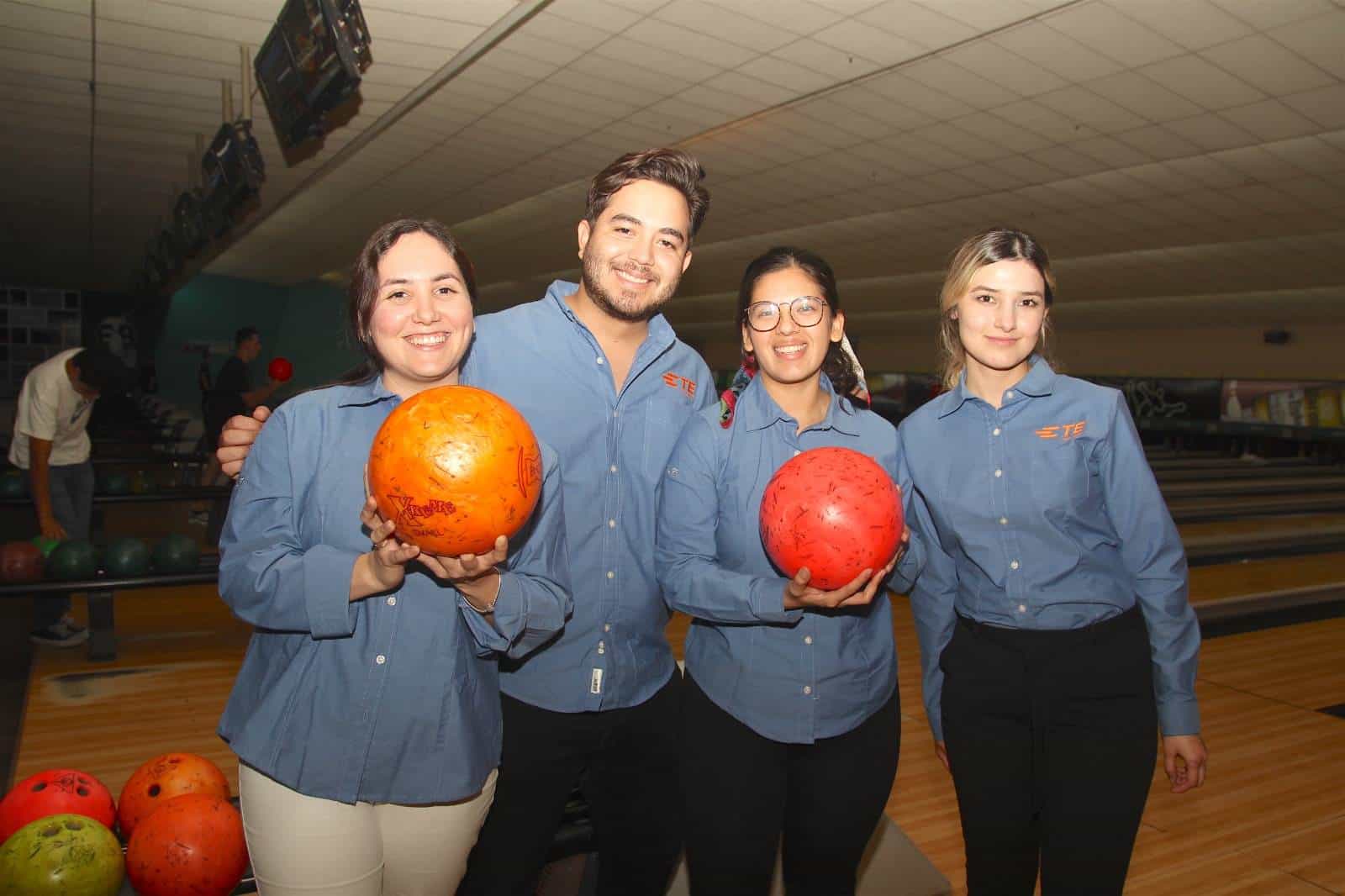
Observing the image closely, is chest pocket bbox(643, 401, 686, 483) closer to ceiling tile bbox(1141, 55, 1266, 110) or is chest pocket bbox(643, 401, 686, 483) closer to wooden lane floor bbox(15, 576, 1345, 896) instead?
wooden lane floor bbox(15, 576, 1345, 896)

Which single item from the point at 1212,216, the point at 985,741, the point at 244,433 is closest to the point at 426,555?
the point at 244,433

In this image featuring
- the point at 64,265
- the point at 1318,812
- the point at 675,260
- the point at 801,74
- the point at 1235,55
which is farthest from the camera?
the point at 64,265

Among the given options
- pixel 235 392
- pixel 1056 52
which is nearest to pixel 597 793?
pixel 1056 52

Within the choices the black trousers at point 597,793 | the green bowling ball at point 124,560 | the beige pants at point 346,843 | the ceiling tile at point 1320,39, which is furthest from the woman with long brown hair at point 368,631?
the ceiling tile at point 1320,39

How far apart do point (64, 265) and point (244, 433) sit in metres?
17.2

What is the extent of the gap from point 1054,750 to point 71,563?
12.7 feet

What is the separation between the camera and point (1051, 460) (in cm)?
153

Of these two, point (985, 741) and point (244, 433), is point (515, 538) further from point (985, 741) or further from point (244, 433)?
point (985, 741)

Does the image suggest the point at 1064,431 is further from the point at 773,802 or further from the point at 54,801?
the point at 54,801

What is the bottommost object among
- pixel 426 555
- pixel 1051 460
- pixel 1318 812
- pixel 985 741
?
pixel 1318 812

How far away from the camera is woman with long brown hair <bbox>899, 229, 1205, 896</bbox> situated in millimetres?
1473

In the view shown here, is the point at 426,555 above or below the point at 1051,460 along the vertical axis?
below

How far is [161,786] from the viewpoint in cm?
211

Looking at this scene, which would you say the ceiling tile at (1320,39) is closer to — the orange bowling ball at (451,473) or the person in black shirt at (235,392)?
the orange bowling ball at (451,473)
